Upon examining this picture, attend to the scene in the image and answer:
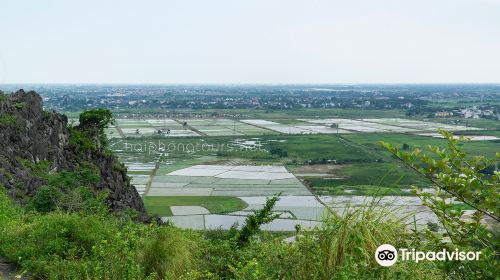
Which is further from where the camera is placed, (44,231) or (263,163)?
(263,163)

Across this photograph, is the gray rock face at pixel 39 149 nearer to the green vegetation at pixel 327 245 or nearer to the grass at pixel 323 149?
the green vegetation at pixel 327 245

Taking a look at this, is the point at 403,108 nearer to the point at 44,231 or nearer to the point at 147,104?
the point at 147,104

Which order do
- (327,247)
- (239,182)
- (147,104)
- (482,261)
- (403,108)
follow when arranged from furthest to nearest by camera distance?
(147,104) → (403,108) → (239,182) → (327,247) → (482,261)

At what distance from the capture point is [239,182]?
3497 cm

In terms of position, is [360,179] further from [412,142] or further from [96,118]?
[96,118]

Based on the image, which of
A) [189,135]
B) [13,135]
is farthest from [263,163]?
[13,135]

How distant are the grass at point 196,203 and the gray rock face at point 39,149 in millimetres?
8835

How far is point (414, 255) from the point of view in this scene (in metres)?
3.66

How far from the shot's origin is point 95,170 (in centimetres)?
1684

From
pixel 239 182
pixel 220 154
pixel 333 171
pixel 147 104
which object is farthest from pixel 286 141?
pixel 147 104

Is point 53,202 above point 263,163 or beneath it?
above

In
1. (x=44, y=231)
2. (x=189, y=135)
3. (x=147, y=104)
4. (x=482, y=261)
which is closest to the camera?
(x=482, y=261)

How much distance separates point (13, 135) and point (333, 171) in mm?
26620

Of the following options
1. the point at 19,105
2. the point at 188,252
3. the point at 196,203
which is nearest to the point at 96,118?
the point at 19,105
